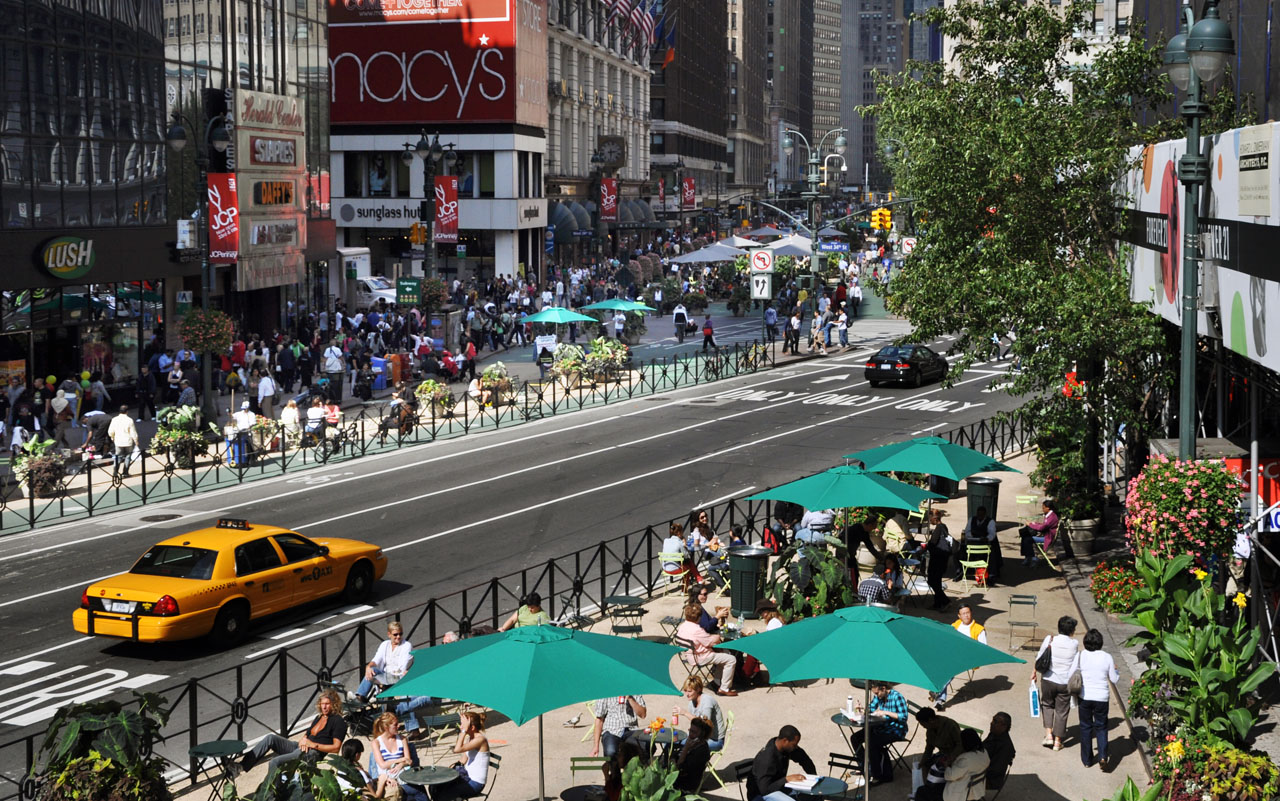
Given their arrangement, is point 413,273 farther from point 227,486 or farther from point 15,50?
point 227,486

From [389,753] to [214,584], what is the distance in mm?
6027

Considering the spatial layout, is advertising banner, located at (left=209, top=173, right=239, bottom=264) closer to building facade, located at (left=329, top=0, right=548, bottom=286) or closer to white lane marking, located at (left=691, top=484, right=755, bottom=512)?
white lane marking, located at (left=691, top=484, right=755, bottom=512)

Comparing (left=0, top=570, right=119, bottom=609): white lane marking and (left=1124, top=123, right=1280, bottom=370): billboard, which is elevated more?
(left=1124, top=123, right=1280, bottom=370): billboard

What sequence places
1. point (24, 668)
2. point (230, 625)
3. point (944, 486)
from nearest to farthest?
1. point (24, 668)
2. point (230, 625)
3. point (944, 486)

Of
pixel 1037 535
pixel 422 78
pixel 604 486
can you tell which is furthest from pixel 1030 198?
pixel 422 78

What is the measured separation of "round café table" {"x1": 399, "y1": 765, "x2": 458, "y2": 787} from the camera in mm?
12853

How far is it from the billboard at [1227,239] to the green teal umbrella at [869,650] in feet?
12.1

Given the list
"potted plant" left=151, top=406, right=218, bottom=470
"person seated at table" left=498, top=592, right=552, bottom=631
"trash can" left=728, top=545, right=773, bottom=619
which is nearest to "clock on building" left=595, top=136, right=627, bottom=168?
"potted plant" left=151, top=406, right=218, bottom=470

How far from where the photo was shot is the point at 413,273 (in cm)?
7825

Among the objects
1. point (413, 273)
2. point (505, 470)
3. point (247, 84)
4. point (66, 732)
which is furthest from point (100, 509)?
point (413, 273)

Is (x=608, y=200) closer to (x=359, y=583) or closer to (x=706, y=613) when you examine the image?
(x=359, y=583)

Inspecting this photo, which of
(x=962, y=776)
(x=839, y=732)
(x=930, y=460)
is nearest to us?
(x=962, y=776)

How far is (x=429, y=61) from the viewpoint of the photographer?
262ft

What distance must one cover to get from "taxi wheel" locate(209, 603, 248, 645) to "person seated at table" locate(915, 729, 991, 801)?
31.6ft
